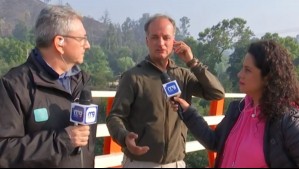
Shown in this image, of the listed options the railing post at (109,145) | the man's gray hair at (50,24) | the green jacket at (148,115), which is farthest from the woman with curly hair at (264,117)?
the railing post at (109,145)

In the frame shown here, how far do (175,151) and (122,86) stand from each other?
1.88 ft

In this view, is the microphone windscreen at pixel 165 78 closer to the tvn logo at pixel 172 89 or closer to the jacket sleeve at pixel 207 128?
the tvn logo at pixel 172 89

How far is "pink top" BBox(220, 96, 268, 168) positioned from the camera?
2.35 m

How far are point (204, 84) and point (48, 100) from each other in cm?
131

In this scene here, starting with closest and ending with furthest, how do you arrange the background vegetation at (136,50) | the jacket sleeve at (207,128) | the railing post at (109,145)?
the jacket sleeve at (207,128), the railing post at (109,145), the background vegetation at (136,50)

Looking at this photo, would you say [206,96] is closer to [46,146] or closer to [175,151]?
[175,151]

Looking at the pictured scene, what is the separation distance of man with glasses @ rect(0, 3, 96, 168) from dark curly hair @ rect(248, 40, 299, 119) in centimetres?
96

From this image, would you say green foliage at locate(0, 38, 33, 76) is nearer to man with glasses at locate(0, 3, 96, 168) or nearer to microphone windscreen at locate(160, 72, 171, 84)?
microphone windscreen at locate(160, 72, 171, 84)

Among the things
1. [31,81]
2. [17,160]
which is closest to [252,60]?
[31,81]

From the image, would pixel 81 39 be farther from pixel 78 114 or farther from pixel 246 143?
pixel 246 143

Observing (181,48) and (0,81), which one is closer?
(0,81)

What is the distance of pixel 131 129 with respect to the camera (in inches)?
120

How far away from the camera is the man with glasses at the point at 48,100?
6.91ft

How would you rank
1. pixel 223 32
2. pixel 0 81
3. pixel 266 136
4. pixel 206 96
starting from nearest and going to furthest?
pixel 0 81 < pixel 266 136 < pixel 206 96 < pixel 223 32
